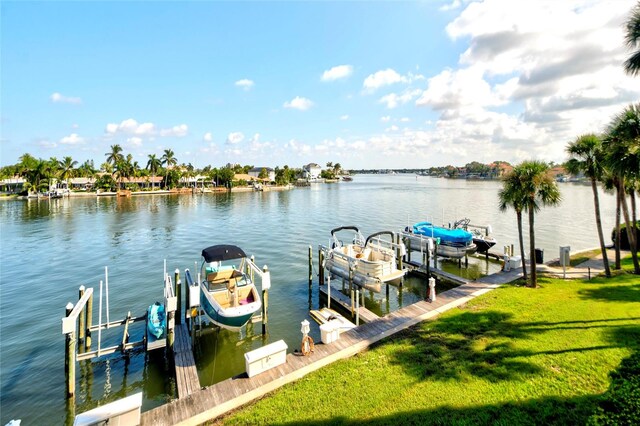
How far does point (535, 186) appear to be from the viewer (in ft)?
52.1

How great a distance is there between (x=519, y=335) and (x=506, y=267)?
399 inches

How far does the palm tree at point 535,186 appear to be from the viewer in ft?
51.8

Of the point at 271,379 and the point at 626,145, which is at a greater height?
the point at 626,145

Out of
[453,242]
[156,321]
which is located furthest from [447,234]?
[156,321]

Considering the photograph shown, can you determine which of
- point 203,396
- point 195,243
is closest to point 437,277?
point 203,396

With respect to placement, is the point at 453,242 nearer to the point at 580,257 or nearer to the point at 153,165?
the point at 580,257

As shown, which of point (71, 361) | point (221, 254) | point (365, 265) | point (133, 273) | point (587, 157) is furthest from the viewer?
point (133, 273)

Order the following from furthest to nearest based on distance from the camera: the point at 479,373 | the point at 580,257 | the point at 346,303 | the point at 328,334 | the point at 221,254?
the point at 580,257, the point at 346,303, the point at 221,254, the point at 328,334, the point at 479,373

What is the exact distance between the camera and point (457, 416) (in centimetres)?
721

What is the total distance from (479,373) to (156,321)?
12743 mm

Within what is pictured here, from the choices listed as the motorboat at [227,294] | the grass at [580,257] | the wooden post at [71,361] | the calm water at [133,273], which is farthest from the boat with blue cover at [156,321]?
the grass at [580,257]

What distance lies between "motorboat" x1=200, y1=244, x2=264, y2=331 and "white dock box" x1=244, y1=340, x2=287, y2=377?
12.1ft

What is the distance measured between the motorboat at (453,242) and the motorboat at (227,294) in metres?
16.3

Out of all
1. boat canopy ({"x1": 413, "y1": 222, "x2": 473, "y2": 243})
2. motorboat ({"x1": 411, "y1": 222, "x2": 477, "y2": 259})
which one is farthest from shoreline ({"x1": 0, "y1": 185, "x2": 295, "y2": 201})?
motorboat ({"x1": 411, "y1": 222, "x2": 477, "y2": 259})
